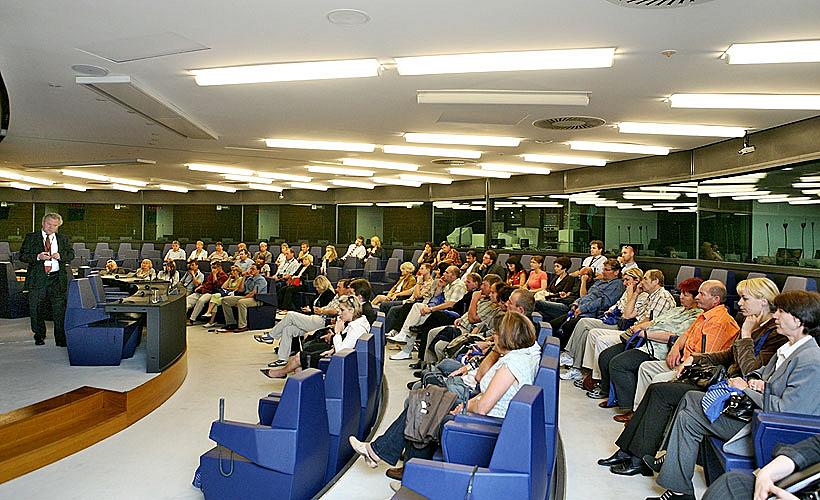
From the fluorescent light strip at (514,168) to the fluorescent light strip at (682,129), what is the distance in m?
3.56

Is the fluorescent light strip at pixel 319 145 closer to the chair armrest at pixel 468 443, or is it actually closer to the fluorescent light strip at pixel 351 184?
the fluorescent light strip at pixel 351 184

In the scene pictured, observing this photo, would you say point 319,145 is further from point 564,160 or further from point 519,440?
point 519,440

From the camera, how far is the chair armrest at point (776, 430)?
274 cm

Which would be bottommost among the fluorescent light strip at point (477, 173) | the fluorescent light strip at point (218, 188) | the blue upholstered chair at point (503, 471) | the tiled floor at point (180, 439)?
the tiled floor at point (180, 439)

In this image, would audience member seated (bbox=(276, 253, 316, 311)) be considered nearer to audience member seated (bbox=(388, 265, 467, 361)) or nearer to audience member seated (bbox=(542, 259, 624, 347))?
audience member seated (bbox=(388, 265, 467, 361))

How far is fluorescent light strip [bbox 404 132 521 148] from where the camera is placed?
7.13m

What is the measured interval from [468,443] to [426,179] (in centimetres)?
1014

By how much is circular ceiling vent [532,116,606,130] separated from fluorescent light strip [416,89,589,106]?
0.87 metres

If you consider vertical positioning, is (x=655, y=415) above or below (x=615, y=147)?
below

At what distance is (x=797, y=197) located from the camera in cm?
607

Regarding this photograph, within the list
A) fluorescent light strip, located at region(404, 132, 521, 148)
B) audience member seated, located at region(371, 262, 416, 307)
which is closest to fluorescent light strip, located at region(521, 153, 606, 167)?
fluorescent light strip, located at region(404, 132, 521, 148)

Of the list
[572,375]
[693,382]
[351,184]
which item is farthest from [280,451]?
[351,184]

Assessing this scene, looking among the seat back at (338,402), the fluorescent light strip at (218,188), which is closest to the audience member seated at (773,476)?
the seat back at (338,402)

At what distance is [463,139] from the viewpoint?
7.28m
